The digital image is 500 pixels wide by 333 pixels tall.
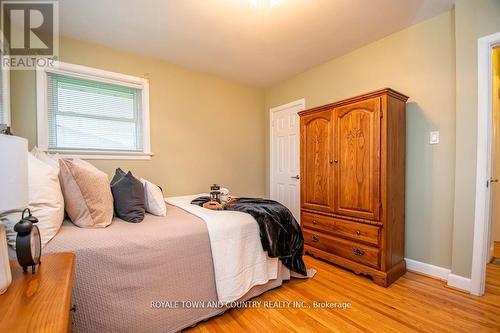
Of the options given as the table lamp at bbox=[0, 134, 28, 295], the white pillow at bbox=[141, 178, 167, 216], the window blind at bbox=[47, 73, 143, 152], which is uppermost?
the window blind at bbox=[47, 73, 143, 152]

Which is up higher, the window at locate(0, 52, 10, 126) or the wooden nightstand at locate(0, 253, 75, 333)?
the window at locate(0, 52, 10, 126)

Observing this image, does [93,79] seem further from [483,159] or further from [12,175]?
[483,159]

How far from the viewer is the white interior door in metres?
3.52

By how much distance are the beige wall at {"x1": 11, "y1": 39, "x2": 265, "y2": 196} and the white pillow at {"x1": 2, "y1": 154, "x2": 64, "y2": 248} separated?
151 cm

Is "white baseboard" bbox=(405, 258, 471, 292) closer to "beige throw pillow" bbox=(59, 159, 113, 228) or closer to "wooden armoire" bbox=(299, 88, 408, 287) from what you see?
"wooden armoire" bbox=(299, 88, 408, 287)

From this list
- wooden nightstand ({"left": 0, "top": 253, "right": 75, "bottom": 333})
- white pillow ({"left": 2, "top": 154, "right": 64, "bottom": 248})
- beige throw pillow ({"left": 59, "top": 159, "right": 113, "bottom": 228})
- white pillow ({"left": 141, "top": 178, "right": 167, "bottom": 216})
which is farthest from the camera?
white pillow ({"left": 141, "top": 178, "right": 167, "bottom": 216})

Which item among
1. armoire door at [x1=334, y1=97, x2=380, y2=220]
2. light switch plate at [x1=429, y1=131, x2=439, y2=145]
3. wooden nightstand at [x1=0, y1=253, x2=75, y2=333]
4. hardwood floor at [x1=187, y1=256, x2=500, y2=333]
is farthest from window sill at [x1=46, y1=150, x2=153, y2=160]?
light switch plate at [x1=429, y1=131, x2=439, y2=145]

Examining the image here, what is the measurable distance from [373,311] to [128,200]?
203cm

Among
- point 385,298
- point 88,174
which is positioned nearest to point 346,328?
point 385,298

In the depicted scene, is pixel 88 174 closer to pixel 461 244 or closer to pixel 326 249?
pixel 326 249

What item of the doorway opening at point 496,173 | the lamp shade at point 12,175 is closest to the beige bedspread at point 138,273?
the lamp shade at point 12,175

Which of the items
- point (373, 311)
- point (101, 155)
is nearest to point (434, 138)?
point (373, 311)

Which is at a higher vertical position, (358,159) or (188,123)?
(188,123)

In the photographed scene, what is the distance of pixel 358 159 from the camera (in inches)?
88.4
